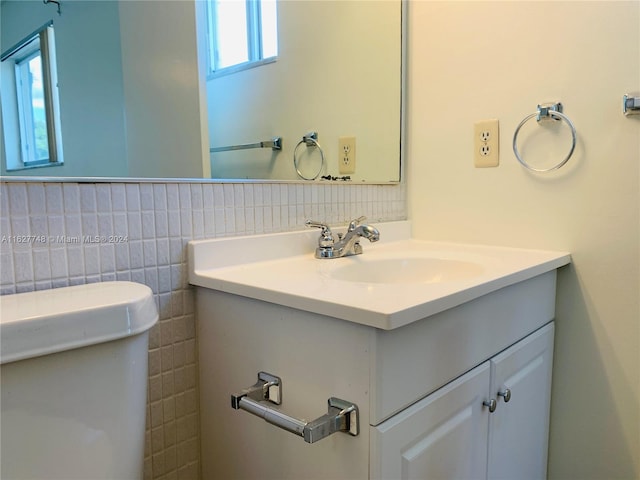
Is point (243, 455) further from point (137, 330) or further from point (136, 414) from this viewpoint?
point (137, 330)

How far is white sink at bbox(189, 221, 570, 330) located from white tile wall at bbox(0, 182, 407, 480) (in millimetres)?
47

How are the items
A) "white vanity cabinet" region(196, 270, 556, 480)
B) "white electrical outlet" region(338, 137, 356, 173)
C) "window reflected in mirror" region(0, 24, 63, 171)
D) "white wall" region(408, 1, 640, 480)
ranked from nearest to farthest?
1. "white vanity cabinet" region(196, 270, 556, 480)
2. "window reflected in mirror" region(0, 24, 63, 171)
3. "white wall" region(408, 1, 640, 480)
4. "white electrical outlet" region(338, 137, 356, 173)

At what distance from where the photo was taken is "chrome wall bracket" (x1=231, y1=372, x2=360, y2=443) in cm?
60

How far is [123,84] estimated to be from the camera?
103 cm

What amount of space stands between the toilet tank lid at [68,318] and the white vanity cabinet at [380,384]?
220 millimetres

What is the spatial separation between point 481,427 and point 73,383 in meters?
0.71

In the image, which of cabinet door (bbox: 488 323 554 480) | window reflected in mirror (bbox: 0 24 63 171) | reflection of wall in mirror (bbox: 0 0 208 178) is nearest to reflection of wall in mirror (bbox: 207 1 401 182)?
reflection of wall in mirror (bbox: 0 0 208 178)

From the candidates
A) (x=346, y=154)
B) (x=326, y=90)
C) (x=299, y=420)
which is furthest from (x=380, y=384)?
(x=326, y=90)

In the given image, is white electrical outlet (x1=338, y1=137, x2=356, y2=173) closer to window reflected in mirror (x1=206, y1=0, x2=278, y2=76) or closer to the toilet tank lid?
window reflected in mirror (x1=206, y1=0, x2=278, y2=76)

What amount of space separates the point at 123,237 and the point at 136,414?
1.01ft

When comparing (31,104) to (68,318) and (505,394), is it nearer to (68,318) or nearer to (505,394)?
(68,318)

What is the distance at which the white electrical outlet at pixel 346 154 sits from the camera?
130cm

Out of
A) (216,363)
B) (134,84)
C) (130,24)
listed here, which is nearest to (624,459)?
(216,363)

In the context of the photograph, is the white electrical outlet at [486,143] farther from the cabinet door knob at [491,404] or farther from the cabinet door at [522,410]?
the cabinet door knob at [491,404]
